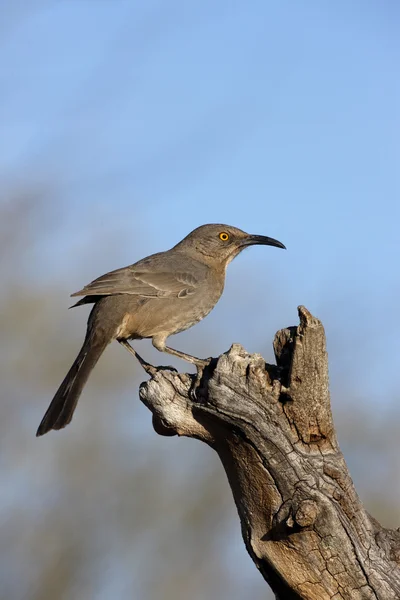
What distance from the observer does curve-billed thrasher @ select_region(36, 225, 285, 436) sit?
639 centimetres

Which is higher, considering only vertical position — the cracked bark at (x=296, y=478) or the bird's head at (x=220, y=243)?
the bird's head at (x=220, y=243)

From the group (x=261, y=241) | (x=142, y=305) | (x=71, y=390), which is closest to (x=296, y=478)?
(x=71, y=390)

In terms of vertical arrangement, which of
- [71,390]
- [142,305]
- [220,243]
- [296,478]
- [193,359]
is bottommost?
[296,478]

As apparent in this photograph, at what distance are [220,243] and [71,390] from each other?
2492mm

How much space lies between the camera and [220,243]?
8.20m

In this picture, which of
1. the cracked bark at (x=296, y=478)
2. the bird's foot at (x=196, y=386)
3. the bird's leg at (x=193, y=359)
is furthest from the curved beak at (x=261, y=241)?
the cracked bark at (x=296, y=478)

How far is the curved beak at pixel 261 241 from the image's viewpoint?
Answer: 8027 mm

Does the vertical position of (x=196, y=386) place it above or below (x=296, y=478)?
above

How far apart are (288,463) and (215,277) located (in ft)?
10.6

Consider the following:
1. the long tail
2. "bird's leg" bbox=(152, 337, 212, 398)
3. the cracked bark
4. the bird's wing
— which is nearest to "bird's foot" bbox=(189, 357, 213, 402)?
"bird's leg" bbox=(152, 337, 212, 398)

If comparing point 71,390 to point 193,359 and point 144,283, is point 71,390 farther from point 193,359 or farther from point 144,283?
point 144,283

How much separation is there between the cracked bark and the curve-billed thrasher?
4.33ft

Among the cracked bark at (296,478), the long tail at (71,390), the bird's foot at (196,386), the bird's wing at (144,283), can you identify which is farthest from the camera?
the bird's wing at (144,283)

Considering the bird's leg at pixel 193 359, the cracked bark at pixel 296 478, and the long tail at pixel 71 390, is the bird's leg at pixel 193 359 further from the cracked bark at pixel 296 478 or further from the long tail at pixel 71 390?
the long tail at pixel 71 390
